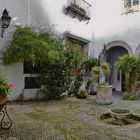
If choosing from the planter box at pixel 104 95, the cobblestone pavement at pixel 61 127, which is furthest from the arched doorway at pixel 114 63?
the cobblestone pavement at pixel 61 127

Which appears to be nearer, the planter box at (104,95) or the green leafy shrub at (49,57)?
the green leafy shrub at (49,57)

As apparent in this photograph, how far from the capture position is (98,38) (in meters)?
14.5

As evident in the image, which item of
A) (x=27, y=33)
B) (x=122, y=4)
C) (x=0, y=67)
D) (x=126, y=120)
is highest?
(x=122, y=4)

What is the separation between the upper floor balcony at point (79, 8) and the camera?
37.5ft

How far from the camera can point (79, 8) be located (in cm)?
1212

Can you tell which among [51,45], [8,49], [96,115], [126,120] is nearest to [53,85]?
[51,45]

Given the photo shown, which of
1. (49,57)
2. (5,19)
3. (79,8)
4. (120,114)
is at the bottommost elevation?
(120,114)

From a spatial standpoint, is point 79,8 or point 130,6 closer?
point 79,8

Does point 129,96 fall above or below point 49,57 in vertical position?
below

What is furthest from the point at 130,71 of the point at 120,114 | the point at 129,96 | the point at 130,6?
the point at 120,114

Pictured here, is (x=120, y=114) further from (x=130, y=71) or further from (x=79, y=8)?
(x=79, y=8)

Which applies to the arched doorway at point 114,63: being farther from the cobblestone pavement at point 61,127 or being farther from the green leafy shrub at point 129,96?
the cobblestone pavement at point 61,127

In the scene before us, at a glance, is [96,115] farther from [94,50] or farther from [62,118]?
[94,50]

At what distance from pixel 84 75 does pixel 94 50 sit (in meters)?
2.82
